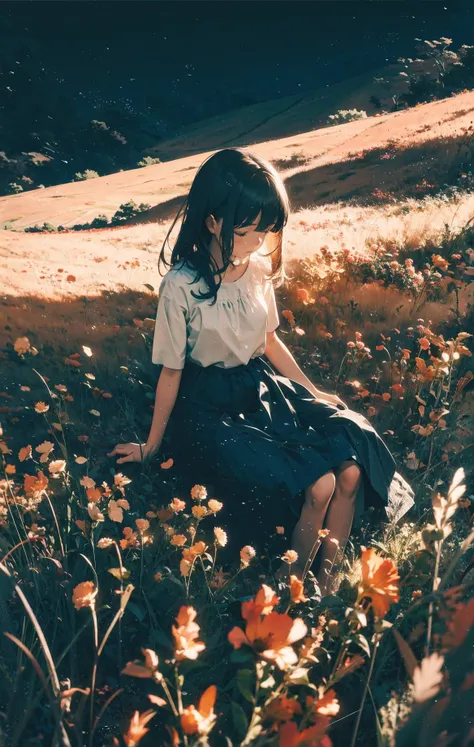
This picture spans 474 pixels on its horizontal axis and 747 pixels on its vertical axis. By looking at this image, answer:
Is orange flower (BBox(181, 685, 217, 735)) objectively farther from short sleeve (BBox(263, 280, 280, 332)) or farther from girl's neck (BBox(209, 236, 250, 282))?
short sleeve (BBox(263, 280, 280, 332))

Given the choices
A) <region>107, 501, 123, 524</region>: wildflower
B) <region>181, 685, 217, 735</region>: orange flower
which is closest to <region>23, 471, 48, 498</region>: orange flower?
<region>107, 501, 123, 524</region>: wildflower

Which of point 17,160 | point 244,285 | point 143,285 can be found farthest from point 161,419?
point 17,160

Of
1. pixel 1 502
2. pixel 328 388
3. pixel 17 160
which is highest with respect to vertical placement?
pixel 17 160

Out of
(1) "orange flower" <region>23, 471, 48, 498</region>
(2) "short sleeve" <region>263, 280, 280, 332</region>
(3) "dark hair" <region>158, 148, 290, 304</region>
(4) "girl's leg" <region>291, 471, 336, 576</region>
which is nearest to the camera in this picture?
(1) "orange flower" <region>23, 471, 48, 498</region>

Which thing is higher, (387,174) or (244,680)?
(244,680)

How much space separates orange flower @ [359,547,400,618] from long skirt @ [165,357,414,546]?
3.97ft

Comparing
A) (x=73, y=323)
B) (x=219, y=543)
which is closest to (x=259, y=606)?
(x=219, y=543)

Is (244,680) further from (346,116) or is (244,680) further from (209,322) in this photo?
(346,116)

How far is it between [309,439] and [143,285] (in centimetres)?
206

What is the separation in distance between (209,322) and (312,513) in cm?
95

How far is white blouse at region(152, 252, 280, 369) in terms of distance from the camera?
99.7 inches

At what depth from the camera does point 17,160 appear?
4525 cm

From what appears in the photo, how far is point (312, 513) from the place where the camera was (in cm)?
213

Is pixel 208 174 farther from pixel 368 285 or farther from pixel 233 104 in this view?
pixel 233 104
